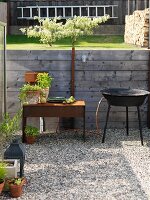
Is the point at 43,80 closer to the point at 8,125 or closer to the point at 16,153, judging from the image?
the point at 8,125

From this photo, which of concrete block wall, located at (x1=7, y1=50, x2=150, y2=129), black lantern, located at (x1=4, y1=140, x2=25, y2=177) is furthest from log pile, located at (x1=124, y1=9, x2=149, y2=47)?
black lantern, located at (x1=4, y1=140, x2=25, y2=177)

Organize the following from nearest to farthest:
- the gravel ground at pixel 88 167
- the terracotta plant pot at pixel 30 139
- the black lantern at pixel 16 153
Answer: the gravel ground at pixel 88 167, the black lantern at pixel 16 153, the terracotta plant pot at pixel 30 139

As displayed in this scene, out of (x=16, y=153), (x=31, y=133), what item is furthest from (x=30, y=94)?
(x=16, y=153)

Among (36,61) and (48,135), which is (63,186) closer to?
(48,135)

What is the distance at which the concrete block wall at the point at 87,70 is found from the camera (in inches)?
388

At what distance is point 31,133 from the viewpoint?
901 centimetres

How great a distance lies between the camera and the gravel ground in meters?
6.48

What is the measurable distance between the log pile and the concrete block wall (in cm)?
319

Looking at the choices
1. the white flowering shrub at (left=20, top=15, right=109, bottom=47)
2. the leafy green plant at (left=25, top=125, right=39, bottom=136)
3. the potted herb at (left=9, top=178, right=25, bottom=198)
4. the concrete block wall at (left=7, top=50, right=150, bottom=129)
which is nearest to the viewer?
the potted herb at (left=9, top=178, right=25, bottom=198)

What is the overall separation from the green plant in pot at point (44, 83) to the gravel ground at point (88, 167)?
736mm

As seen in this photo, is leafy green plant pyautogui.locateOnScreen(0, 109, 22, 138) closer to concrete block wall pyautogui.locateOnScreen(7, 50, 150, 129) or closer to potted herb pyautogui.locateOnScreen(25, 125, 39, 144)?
potted herb pyautogui.locateOnScreen(25, 125, 39, 144)

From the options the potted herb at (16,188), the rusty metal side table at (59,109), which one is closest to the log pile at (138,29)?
the rusty metal side table at (59,109)

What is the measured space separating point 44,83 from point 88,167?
7.13 feet

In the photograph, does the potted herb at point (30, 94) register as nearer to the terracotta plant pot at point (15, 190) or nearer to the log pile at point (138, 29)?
the terracotta plant pot at point (15, 190)
